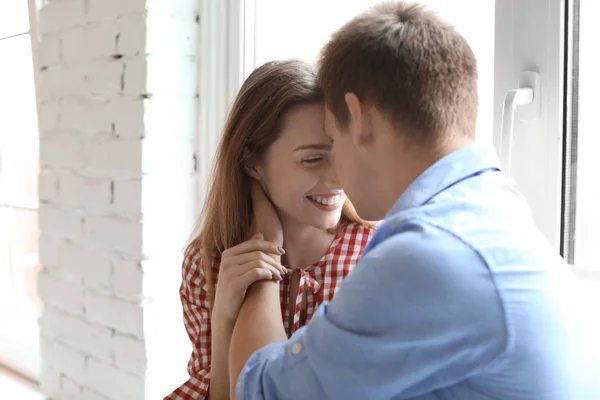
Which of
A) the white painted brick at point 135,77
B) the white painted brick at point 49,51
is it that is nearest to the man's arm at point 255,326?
the white painted brick at point 135,77

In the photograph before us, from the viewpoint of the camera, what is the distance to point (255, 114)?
127 centimetres

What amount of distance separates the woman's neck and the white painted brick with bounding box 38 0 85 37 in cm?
96

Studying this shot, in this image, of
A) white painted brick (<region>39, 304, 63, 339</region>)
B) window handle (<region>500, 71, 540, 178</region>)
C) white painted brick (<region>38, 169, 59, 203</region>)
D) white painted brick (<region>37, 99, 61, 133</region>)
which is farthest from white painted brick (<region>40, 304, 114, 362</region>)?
window handle (<region>500, 71, 540, 178</region>)

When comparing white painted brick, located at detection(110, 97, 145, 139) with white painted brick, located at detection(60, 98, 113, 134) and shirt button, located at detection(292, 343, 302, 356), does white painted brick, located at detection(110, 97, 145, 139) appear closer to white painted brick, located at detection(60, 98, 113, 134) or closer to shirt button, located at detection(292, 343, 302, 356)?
white painted brick, located at detection(60, 98, 113, 134)

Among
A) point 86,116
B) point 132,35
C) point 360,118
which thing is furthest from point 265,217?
point 86,116

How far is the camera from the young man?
71 centimetres

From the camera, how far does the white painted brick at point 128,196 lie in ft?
5.64

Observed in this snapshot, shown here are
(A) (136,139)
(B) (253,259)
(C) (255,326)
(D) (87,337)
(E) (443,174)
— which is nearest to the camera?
(E) (443,174)

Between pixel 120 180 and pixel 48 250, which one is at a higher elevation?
pixel 120 180

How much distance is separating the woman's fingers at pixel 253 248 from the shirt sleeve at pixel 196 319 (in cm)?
17

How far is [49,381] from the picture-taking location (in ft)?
6.91

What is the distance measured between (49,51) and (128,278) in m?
Answer: 0.75

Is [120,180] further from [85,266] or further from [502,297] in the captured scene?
[502,297]

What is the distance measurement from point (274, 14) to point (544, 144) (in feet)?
2.73
